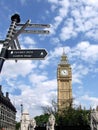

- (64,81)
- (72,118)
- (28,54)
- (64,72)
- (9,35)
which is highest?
(64,72)

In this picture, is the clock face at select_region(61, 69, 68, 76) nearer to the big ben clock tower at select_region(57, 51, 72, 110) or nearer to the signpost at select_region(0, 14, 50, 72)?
the big ben clock tower at select_region(57, 51, 72, 110)

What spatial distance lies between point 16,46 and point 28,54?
6.50ft

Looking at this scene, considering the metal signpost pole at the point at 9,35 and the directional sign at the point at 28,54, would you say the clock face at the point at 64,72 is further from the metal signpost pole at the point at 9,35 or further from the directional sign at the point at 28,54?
the directional sign at the point at 28,54

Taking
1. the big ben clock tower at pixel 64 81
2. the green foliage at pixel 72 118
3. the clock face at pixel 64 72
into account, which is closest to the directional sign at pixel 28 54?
the green foliage at pixel 72 118

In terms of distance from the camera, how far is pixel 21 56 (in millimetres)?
17062

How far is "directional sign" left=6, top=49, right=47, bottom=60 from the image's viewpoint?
55.6 feet

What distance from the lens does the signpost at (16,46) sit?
669 inches

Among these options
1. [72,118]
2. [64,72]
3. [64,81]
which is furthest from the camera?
[64,72]

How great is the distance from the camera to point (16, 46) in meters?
18.8

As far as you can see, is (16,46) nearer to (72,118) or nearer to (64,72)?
(72,118)

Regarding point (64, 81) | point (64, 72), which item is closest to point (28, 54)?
point (64, 81)

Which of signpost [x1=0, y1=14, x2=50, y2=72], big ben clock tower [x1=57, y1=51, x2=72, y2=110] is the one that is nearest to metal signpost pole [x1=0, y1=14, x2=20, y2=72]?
signpost [x1=0, y1=14, x2=50, y2=72]

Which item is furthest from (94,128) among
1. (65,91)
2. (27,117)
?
(65,91)

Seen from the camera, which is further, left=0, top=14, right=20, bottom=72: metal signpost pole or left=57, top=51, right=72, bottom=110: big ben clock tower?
left=57, top=51, right=72, bottom=110: big ben clock tower
